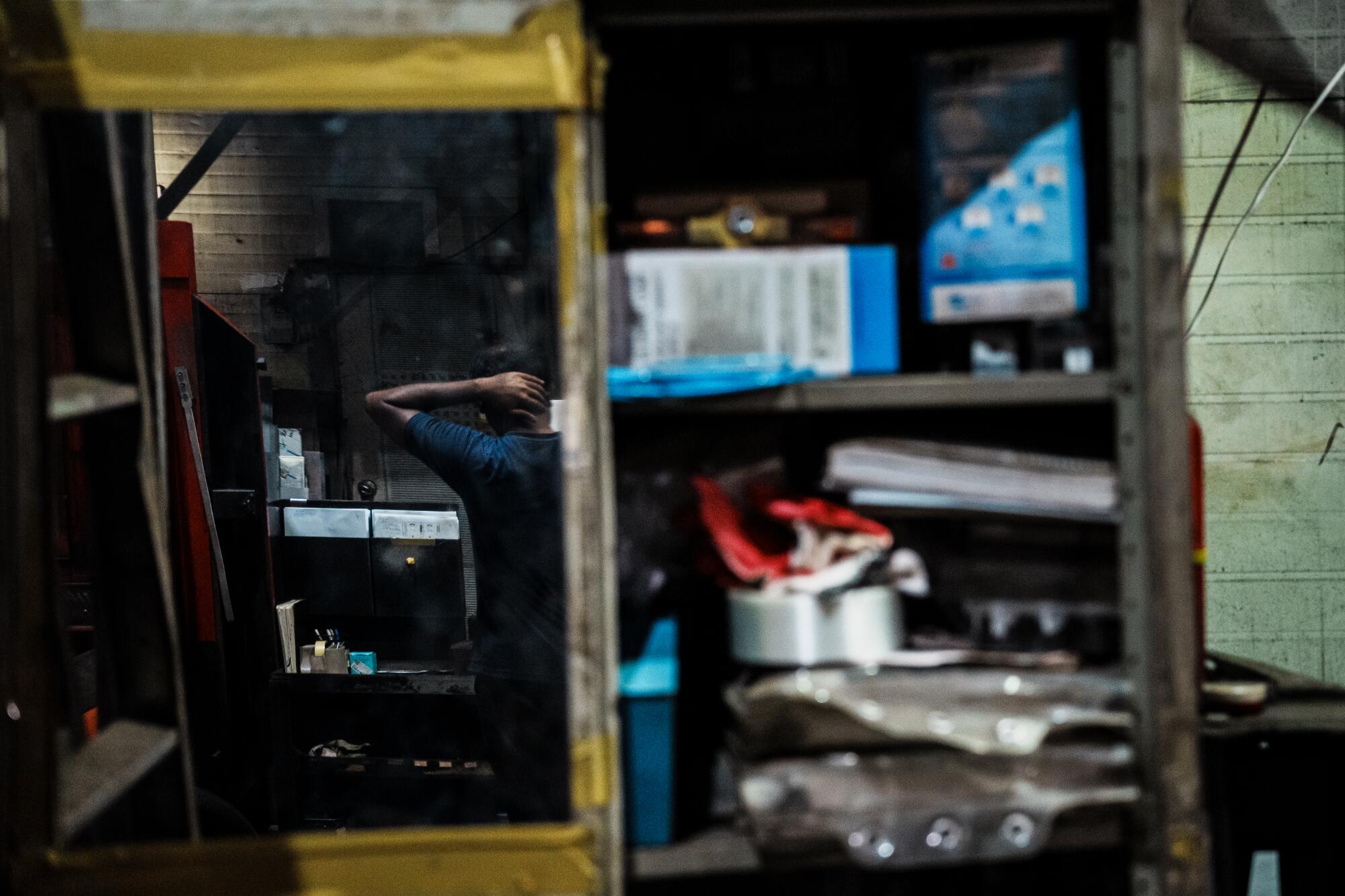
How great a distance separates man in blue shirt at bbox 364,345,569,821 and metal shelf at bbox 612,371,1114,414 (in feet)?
3.96

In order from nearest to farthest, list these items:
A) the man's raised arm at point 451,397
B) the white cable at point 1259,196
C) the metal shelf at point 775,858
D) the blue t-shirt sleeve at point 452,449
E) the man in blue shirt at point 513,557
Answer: the metal shelf at point 775,858, the man in blue shirt at point 513,557, the blue t-shirt sleeve at point 452,449, the man's raised arm at point 451,397, the white cable at point 1259,196

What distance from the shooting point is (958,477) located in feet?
5.04

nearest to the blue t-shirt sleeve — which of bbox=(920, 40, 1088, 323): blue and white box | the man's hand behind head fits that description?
the man's hand behind head

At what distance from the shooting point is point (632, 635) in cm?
169

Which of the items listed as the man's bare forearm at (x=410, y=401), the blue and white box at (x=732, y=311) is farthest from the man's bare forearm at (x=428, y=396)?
the blue and white box at (x=732, y=311)

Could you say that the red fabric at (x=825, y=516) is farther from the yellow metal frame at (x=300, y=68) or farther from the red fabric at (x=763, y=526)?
the yellow metal frame at (x=300, y=68)

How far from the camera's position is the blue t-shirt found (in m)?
2.65

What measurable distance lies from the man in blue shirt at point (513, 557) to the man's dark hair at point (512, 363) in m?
0.45

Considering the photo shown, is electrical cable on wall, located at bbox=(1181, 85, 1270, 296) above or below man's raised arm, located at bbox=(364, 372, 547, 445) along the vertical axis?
above

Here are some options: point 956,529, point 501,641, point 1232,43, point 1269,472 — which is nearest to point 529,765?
point 501,641

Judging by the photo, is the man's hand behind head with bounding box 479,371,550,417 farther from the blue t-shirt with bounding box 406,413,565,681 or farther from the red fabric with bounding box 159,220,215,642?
the red fabric with bounding box 159,220,215,642

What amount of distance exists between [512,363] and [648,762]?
7.14ft

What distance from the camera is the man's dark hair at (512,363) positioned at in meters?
3.43

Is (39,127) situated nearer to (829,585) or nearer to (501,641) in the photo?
(829,585)
